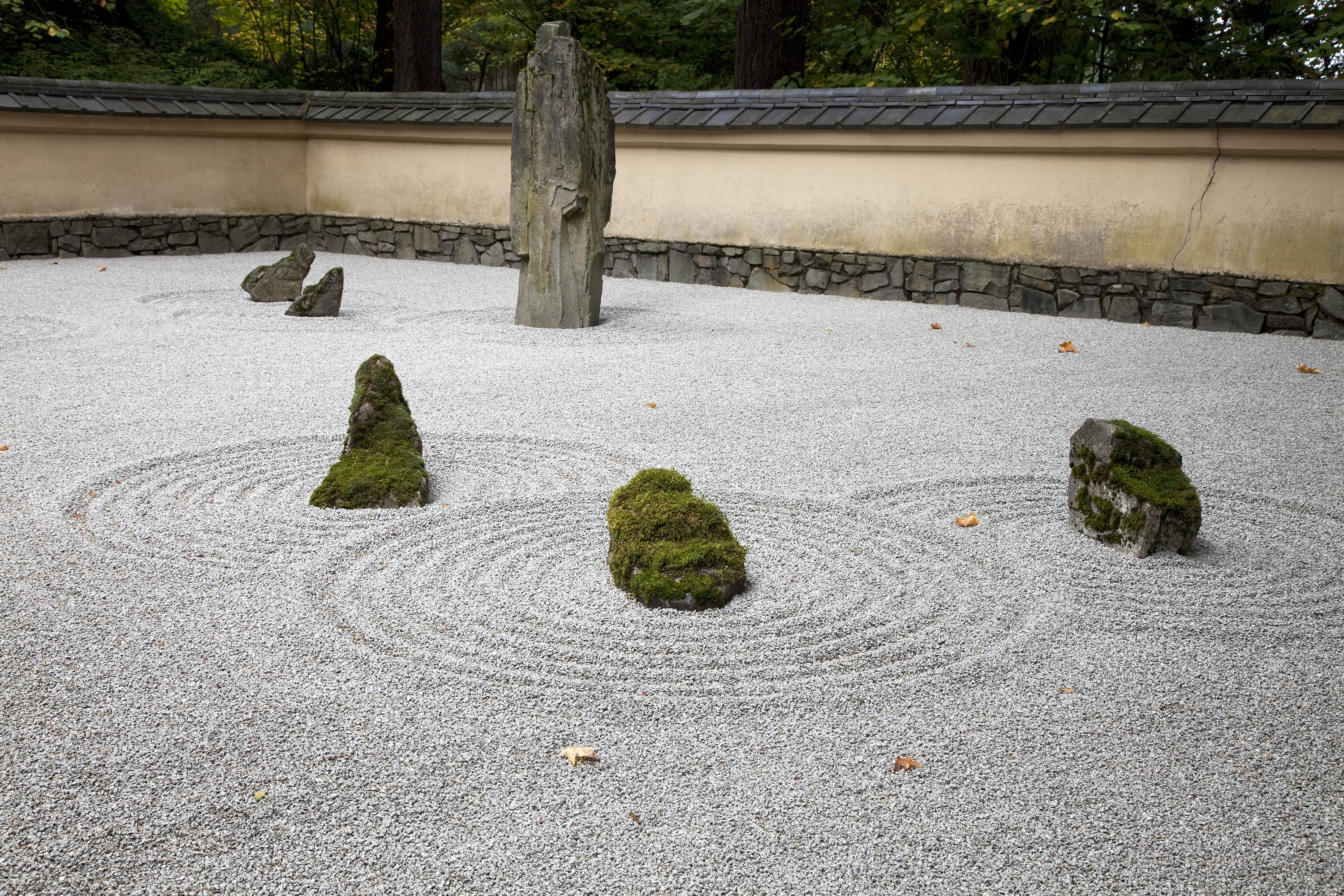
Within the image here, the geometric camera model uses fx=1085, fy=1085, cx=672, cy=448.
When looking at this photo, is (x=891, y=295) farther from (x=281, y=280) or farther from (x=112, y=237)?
(x=112, y=237)

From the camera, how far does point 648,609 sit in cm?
301

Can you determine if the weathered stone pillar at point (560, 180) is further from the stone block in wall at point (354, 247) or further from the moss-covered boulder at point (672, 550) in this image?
the stone block in wall at point (354, 247)

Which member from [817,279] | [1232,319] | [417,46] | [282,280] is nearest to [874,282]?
[817,279]

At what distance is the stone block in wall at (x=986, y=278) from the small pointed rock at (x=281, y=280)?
18.1 ft

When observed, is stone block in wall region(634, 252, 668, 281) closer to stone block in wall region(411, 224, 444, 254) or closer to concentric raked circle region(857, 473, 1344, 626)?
stone block in wall region(411, 224, 444, 254)

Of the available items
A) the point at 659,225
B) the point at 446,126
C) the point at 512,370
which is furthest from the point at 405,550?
the point at 446,126

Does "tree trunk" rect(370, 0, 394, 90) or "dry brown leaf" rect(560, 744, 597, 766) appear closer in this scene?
"dry brown leaf" rect(560, 744, 597, 766)

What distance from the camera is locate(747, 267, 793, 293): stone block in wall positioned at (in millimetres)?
10398

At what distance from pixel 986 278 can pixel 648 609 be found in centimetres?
725

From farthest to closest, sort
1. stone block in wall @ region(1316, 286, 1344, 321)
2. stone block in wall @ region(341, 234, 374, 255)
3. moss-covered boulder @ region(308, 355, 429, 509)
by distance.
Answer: stone block in wall @ region(341, 234, 374, 255) < stone block in wall @ region(1316, 286, 1344, 321) < moss-covered boulder @ region(308, 355, 429, 509)

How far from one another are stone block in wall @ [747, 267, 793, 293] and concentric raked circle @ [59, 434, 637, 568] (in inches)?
241

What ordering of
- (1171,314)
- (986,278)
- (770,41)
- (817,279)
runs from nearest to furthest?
(1171,314) → (986,278) → (817,279) → (770,41)

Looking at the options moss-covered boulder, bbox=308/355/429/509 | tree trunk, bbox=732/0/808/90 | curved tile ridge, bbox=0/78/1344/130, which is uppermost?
tree trunk, bbox=732/0/808/90

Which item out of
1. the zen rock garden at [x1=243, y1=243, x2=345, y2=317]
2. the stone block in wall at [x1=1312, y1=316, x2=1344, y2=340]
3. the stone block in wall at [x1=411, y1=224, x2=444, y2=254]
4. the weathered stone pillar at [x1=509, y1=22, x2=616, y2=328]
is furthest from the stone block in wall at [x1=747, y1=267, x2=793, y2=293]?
the stone block in wall at [x1=1312, y1=316, x2=1344, y2=340]
